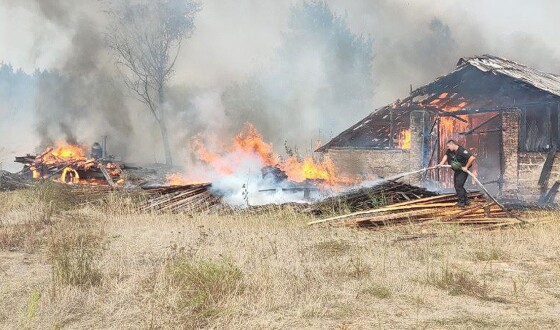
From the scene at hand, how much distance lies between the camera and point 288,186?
47.1 ft

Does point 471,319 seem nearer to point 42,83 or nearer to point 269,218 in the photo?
point 269,218

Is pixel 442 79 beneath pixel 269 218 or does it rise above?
above

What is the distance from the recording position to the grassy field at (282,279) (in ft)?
14.9

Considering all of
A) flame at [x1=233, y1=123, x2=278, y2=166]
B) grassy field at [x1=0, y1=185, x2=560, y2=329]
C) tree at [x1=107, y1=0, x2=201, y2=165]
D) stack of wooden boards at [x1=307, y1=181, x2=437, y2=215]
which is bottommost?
grassy field at [x1=0, y1=185, x2=560, y2=329]

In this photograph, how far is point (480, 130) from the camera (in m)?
16.8

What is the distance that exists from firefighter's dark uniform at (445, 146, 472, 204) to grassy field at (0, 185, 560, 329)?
185 cm

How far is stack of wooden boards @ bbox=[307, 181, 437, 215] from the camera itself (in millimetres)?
11305

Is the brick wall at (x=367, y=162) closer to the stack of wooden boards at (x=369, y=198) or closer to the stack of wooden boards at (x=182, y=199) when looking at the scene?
the stack of wooden boards at (x=369, y=198)

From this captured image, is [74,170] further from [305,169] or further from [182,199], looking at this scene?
[305,169]

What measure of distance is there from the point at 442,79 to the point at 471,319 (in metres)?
14.0

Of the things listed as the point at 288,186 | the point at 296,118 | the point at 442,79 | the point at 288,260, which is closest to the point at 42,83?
the point at 296,118

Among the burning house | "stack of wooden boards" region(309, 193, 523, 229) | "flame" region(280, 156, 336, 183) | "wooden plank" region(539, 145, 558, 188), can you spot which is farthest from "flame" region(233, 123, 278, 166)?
"wooden plank" region(539, 145, 558, 188)

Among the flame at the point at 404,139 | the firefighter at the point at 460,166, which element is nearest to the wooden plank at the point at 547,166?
the firefighter at the point at 460,166

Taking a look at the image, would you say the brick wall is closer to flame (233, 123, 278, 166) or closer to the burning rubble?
the burning rubble
